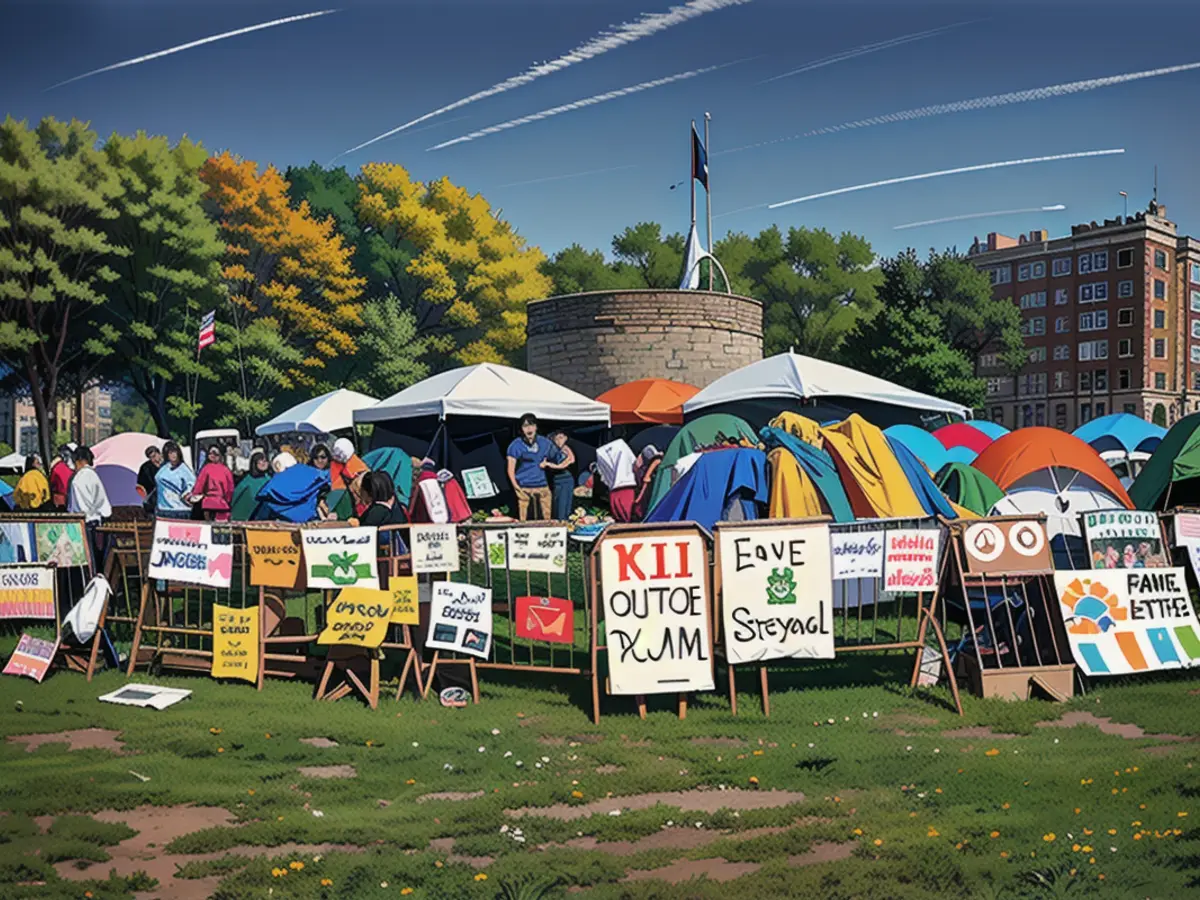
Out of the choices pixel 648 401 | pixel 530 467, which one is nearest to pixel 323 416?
pixel 648 401

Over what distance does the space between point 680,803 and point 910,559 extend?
11.5ft

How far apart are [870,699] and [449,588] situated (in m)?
3.46

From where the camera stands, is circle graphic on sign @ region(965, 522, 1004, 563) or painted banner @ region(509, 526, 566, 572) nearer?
circle graphic on sign @ region(965, 522, 1004, 563)

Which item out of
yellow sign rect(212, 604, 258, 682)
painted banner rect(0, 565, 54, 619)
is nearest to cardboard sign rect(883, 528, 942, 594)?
yellow sign rect(212, 604, 258, 682)

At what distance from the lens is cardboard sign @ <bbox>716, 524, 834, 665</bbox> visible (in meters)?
8.52

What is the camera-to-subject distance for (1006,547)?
9.15m

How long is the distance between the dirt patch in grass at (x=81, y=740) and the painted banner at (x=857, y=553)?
17.8 ft

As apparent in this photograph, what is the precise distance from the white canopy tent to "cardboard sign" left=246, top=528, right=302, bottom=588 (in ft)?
28.3

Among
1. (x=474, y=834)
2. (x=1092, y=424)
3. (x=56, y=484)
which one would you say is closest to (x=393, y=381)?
(x=1092, y=424)

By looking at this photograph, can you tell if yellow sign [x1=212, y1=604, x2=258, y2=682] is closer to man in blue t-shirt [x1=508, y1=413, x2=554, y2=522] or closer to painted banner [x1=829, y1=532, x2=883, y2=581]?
painted banner [x1=829, y1=532, x2=883, y2=581]

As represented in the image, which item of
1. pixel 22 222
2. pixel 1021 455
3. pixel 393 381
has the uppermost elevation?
pixel 22 222

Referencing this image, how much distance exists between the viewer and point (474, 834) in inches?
233

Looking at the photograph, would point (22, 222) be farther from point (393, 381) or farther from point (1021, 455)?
point (1021, 455)

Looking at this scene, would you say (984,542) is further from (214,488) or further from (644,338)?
(644,338)
